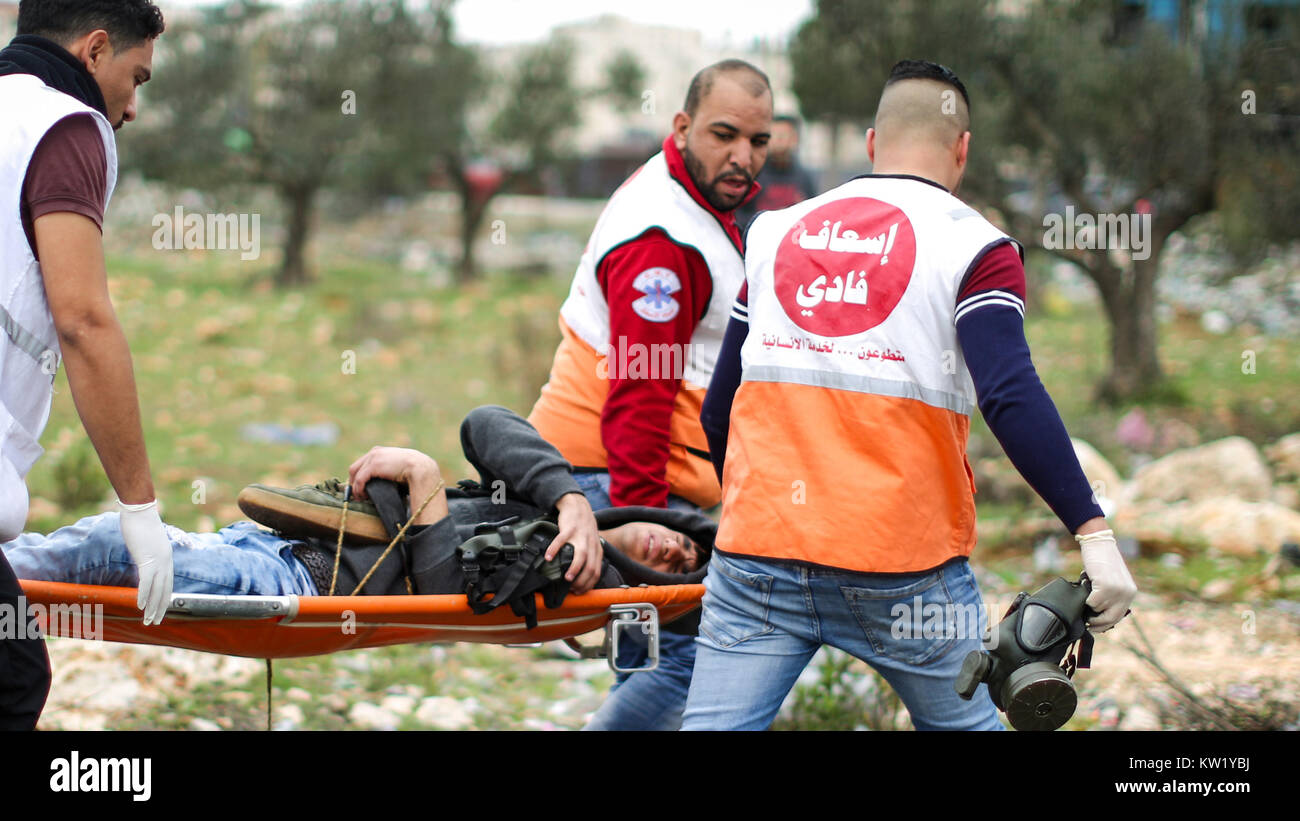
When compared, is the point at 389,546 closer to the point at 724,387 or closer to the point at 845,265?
the point at 724,387

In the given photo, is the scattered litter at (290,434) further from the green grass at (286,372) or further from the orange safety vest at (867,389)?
the orange safety vest at (867,389)

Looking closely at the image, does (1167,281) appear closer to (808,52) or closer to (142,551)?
(808,52)

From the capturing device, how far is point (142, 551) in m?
2.66

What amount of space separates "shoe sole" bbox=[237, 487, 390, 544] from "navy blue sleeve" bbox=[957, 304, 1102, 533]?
1614 mm

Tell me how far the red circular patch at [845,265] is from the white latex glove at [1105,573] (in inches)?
23.1

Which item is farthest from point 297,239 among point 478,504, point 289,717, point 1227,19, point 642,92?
point 478,504

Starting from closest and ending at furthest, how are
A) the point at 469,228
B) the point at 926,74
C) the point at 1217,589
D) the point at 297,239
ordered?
1. the point at 926,74
2. the point at 1217,589
3. the point at 297,239
4. the point at 469,228

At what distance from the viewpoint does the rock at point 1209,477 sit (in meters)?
6.91

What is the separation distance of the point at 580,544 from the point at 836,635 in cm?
78

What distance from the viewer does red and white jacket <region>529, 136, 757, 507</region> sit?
3250 millimetres

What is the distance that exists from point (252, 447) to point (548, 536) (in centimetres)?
674

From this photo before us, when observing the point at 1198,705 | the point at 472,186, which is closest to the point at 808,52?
the point at 472,186

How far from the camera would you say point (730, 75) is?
11.1 feet

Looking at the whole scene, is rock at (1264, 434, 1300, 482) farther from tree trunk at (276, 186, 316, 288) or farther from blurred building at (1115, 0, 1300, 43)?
tree trunk at (276, 186, 316, 288)
